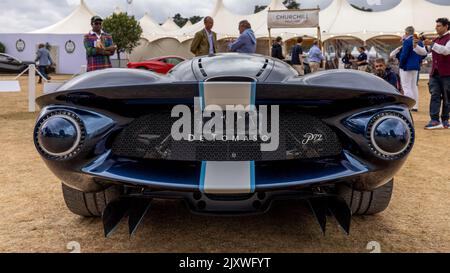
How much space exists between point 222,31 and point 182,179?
21433 millimetres

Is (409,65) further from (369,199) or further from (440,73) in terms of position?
(369,199)

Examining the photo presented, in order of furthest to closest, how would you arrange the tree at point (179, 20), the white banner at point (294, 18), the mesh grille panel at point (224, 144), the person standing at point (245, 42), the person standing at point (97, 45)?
the tree at point (179, 20)
the white banner at point (294, 18)
the person standing at point (245, 42)
the person standing at point (97, 45)
the mesh grille panel at point (224, 144)

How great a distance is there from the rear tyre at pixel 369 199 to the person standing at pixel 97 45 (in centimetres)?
407

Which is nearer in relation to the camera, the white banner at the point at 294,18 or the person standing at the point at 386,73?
the person standing at the point at 386,73

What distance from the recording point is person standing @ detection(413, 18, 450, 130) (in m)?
5.72

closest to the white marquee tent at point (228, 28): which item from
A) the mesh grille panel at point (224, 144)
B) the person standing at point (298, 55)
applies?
the person standing at point (298, 55)

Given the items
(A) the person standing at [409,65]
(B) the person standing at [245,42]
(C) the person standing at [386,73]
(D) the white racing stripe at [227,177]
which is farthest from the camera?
(A) the person standing at [409,65]

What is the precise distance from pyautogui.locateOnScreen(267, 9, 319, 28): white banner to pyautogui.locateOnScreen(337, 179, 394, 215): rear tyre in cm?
1275

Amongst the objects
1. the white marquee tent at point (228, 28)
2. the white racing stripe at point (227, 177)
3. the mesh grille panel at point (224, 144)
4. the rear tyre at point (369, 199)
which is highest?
the white marquee tent at point (228, 28)

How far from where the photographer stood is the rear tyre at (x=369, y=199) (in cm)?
227

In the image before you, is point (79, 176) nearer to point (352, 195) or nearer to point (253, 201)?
point (253, 201)

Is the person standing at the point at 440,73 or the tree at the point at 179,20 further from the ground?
the tree at the point at 179,20

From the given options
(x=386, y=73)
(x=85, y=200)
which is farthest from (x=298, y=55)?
(x=85, y=200)

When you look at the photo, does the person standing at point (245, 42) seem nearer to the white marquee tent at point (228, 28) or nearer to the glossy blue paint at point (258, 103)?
the glossy blue paint at point (258, 103)
